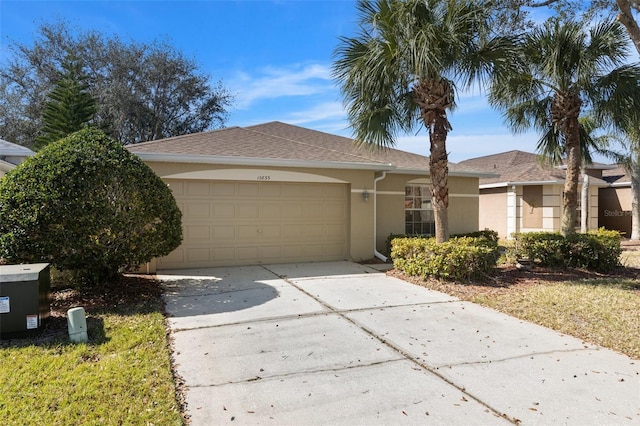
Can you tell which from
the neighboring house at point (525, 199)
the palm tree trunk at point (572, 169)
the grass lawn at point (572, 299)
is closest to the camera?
the grass lawn at point (572, 299)

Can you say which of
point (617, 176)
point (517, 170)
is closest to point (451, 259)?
point (517, 170)

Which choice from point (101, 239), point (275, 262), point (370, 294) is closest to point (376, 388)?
point (370, 294)

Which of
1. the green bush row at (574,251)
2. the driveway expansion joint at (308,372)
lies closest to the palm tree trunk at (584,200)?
the green bush row at (574,251)

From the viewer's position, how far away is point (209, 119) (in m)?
29.4

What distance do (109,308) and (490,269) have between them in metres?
7.38

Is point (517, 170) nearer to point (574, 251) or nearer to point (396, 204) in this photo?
point (396, 204)

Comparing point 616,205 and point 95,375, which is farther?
point 616,205

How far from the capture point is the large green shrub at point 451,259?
8.30 meters

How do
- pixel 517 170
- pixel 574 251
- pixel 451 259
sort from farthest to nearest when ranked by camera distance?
pixel 517 170 → pixel 574 251 → pixel 451 259

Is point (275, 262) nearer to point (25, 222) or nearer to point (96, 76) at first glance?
point (25, 222)

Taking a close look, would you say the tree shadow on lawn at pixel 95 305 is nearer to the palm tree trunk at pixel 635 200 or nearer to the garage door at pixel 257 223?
the garage door at pixel 257 223

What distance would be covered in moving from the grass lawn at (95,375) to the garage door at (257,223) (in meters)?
4.02

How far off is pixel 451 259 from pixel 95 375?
653cm

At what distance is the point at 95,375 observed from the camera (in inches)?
153
